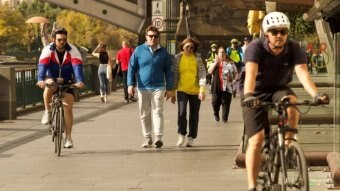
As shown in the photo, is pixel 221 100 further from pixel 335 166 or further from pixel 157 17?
pixel 157 17

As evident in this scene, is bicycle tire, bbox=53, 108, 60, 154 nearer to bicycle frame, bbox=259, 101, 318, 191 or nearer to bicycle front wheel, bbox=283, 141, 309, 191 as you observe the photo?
bicycle frame, bbox=259, 101, 318, 191

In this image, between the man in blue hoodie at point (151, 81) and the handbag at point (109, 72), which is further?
the handbag at point (109, 72)

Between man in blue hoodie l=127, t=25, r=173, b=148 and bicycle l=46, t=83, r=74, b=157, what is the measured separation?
1.16 meters

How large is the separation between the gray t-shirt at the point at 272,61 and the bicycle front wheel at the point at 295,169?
2.73 feet

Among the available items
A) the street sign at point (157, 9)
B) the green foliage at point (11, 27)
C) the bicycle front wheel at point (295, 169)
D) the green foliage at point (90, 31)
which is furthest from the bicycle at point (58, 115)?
the green foliage at point (11, 27)

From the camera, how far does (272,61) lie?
29.1 feet

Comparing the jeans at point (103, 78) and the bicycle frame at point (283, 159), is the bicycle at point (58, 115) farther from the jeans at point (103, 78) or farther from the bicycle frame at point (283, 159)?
the jeans at point (103, 78)

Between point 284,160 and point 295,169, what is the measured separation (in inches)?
4.4

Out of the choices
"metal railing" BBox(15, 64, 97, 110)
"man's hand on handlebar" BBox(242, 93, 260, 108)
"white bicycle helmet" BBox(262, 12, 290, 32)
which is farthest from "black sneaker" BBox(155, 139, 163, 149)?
"metal railing" BBox(15, 64, 97, 110)

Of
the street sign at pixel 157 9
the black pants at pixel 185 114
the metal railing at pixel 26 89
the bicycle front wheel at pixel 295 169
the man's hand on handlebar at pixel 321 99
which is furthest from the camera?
the street sign at pixel 157 9

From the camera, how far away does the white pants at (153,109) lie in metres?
15.6

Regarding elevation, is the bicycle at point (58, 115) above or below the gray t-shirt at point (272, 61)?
below

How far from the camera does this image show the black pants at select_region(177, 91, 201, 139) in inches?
632

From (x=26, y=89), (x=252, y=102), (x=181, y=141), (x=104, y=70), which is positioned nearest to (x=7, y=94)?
(x=26, y=89)
